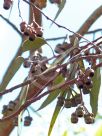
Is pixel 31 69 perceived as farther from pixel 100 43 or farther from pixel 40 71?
pixel 100 43

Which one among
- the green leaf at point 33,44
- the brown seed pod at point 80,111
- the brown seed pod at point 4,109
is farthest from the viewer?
the brown seed pod at point 4,109

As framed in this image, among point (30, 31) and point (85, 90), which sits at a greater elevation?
point (30, 31)

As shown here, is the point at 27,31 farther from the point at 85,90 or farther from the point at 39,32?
the point at 85,90

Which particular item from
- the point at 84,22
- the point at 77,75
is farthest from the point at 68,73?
the point at 84,22

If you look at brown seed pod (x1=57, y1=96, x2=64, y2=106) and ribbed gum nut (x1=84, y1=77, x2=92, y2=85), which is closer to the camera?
ribbed gum nut (x1=84, y1=77, x2=92, y2=85)

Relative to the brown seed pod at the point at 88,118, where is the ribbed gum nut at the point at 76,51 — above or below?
above

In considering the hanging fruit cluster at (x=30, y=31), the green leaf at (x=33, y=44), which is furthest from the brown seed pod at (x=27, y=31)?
the green leaf at (x=33, y=44)

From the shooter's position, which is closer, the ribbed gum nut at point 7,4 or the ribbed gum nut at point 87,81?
the ribbed gum nut at point 87,81

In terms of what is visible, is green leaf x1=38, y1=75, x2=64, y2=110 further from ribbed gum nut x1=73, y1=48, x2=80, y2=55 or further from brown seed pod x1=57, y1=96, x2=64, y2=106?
ribbed gum nut x1=73, y1=48, x2=80, y2=55

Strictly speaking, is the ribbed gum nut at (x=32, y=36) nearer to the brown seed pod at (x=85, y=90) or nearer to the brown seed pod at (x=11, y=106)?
the brown seed pod at (x=85, y=90)

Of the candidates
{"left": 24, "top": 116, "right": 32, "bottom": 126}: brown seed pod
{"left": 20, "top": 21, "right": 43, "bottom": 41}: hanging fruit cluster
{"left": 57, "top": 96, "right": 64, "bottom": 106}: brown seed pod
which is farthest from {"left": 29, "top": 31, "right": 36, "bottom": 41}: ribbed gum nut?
{"left": 24, "top": 116, "right": 32, "bottom": 126}: brown seed pod

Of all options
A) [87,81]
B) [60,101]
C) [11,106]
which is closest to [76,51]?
[87,81]
